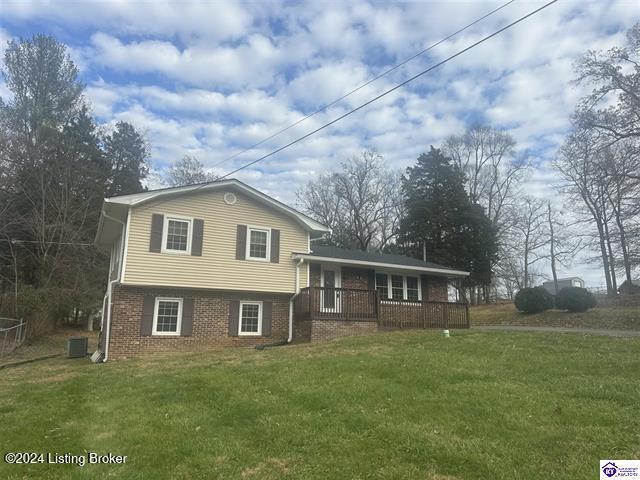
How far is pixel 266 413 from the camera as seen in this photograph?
21.9 ft

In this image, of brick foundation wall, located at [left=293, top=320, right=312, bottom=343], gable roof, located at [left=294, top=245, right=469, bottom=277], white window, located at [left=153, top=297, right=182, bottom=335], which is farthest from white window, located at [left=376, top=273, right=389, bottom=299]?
white window, located at [left=153, top=297, right=182, bottom=335]

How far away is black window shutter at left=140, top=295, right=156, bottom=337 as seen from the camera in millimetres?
14875

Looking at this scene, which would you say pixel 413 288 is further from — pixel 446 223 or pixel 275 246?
pixel 446 223

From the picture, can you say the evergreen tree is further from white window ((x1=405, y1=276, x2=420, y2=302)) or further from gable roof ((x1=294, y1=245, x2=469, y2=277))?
white window ((x1=405, y1=276, x2=420, y2=302))

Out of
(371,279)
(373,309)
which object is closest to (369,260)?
(371,279)

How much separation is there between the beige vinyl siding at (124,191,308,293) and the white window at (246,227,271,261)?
0.68ft

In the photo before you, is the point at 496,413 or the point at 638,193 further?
the point at 638,193

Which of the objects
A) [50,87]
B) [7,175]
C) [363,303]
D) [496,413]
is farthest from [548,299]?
[50,87]

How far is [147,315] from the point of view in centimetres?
1500

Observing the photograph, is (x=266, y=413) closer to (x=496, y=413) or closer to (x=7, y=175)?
(x=496, y=413)

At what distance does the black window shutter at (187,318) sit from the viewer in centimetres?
1549

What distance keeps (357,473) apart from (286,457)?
0.88 meters

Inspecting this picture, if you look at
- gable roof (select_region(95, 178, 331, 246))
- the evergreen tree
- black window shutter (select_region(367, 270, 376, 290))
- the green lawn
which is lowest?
the green lawn

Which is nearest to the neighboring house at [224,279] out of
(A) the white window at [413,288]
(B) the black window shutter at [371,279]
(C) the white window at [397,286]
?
(B) the black window shutter at [371,279]
